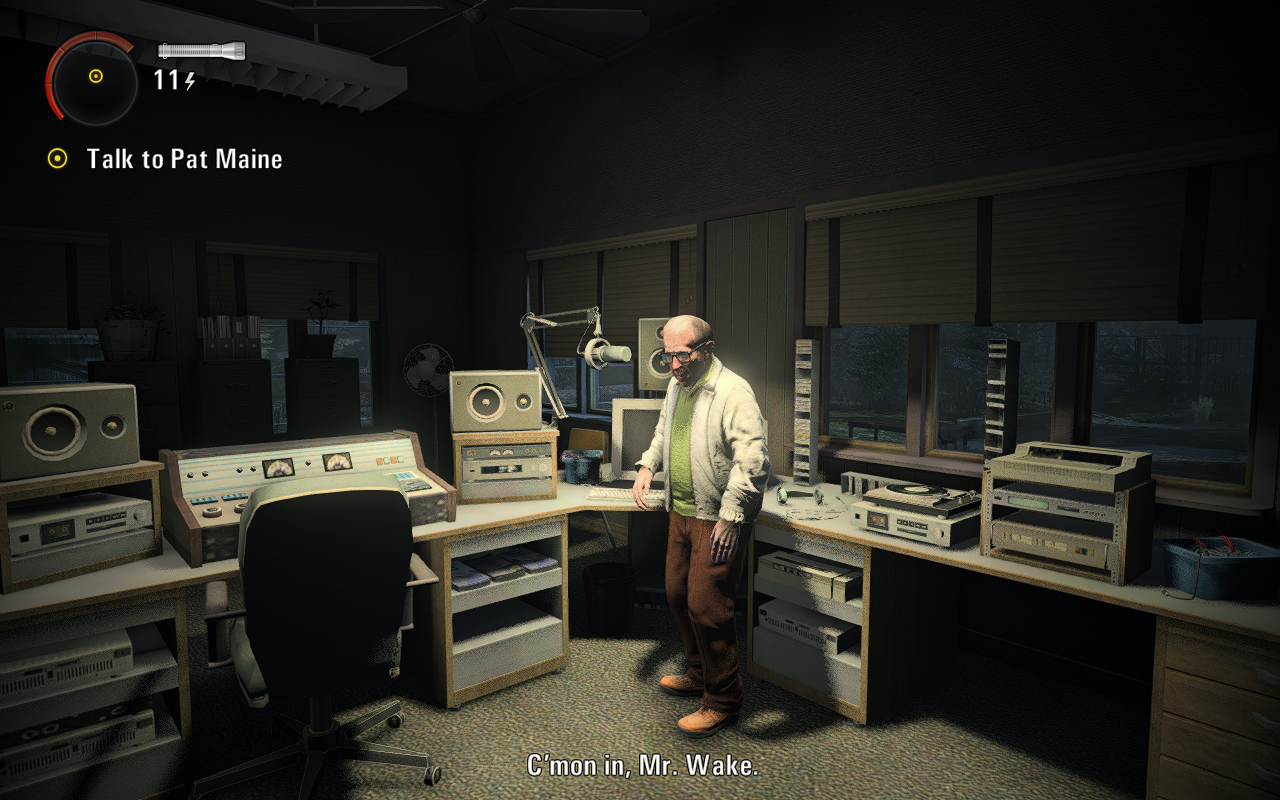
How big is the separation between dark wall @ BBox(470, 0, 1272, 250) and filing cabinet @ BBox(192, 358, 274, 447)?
2.34 m

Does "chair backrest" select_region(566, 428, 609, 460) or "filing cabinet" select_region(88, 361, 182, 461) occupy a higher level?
"filing cabinet" select_region(88, 361, 182, 461)

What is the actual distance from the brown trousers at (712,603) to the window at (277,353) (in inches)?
156

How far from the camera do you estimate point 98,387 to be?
7.34ft

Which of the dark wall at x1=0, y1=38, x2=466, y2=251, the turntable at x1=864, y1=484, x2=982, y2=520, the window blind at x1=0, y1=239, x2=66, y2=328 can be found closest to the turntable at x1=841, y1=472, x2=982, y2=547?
the turntable at x1=864, y1=484, x2=982, y2=520

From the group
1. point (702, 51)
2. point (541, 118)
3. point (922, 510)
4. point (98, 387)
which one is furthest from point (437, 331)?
point (922, 510)

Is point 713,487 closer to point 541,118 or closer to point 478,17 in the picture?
point 478,17

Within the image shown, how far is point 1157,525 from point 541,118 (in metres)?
4.78

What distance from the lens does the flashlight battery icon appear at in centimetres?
400

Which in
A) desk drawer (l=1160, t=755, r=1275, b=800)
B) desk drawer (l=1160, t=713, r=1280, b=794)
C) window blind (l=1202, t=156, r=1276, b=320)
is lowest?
desk drawer (l=1160, t=755, r=1275, b=800)

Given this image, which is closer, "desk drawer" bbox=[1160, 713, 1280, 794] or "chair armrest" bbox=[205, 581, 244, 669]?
"desk drawer" bbox=[1160, 713, 1280, 794]

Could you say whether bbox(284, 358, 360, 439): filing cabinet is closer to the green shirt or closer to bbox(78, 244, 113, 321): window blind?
bbox(78, 244, 113, 321): window blind

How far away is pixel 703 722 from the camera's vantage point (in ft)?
8.39

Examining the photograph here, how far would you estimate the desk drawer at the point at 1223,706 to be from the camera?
1742mm

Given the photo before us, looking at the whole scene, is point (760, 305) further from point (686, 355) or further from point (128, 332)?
point (128, 332)
